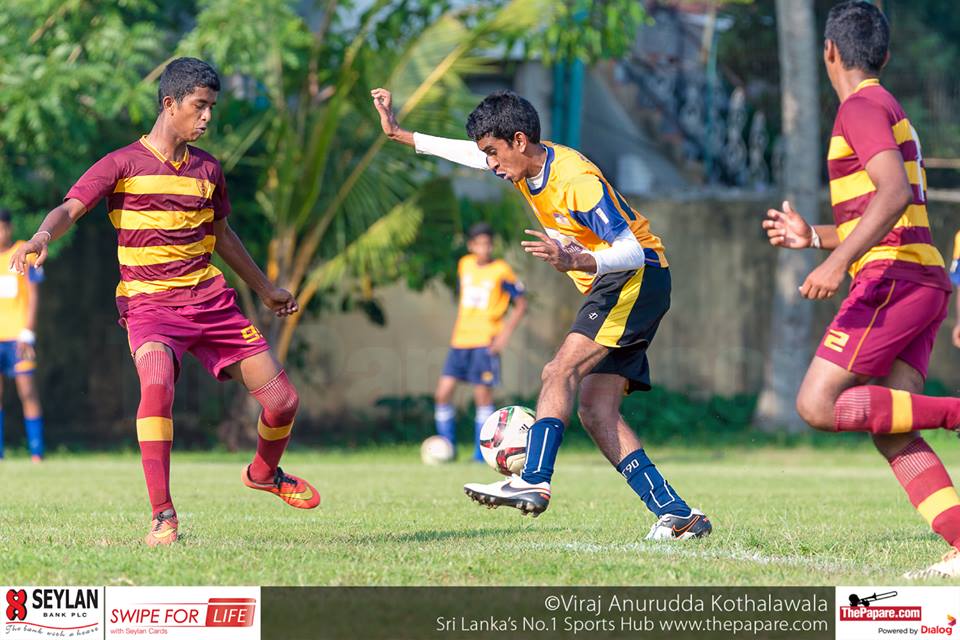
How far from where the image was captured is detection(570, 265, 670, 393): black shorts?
662 centimetres

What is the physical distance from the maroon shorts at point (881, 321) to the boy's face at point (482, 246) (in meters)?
9.23

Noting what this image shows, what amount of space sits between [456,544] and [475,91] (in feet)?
49.7

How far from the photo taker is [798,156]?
1697 centimetres

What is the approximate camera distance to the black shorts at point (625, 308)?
662 centimetres

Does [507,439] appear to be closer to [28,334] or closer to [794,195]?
[28,334]

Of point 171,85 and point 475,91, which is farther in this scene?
point 475,91

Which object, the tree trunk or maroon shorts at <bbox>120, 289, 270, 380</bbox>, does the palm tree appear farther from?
maroon shorts at <bbox>120, 289, 270, 380</bbox>

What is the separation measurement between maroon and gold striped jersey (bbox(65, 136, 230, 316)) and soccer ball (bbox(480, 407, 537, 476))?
1501 mm

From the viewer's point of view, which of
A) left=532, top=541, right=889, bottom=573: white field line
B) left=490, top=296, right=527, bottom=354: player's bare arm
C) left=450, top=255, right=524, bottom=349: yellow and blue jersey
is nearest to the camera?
left=532, top=541, right=889, bottom=573: white field line

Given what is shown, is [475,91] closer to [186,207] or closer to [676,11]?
[676,11]

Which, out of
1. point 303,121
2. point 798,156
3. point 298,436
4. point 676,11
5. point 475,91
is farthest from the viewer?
point 676,11

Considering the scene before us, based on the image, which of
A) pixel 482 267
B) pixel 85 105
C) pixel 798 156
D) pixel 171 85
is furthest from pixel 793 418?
pixel 171 85

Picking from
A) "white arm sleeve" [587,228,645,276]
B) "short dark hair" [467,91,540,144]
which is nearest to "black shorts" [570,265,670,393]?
"white arm sleeve" [587,228,645,276]

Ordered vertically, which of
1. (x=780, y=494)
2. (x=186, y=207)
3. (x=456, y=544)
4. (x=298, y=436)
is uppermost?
(x=186, y=207)
